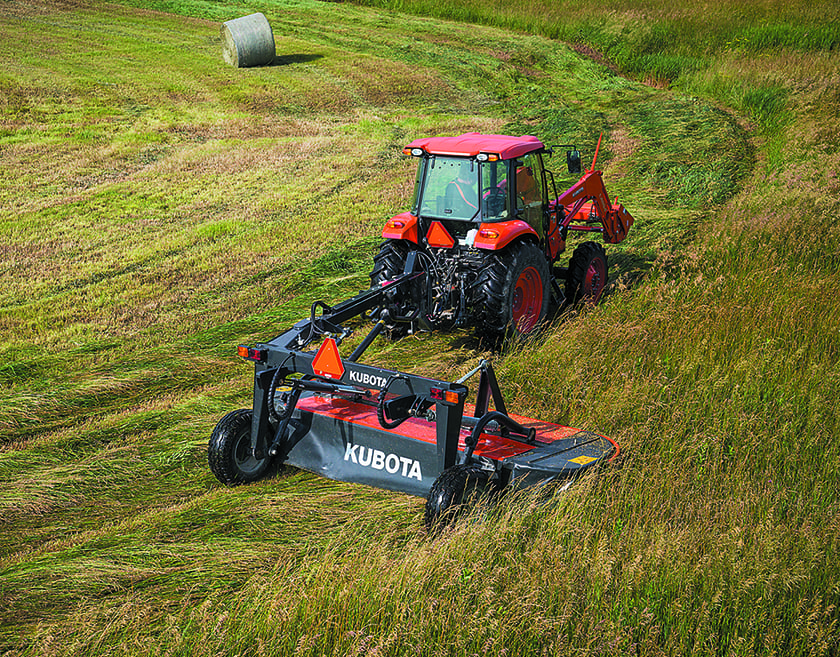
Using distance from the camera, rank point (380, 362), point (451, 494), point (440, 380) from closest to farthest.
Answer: point (451, 494), point (440, 380), point (380, 362)

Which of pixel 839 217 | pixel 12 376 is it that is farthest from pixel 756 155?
pixel 12 376

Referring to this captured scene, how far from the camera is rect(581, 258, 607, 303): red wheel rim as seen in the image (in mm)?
8953

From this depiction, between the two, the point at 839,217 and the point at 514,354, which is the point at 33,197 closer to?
the point at 514,354

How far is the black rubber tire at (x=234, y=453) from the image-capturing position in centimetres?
566

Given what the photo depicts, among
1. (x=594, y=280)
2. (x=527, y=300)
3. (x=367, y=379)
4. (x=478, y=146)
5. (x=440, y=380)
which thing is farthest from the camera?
(x=594, y=280)

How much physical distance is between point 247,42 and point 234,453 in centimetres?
1902

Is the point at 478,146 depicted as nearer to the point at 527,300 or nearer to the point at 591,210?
the point at 527,300

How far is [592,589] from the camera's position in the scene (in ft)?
13.1

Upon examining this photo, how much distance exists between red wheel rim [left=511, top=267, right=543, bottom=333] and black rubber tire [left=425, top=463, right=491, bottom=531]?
2910 mm

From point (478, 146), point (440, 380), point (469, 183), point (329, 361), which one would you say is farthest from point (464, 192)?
point (329, 361)

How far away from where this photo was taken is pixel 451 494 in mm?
4805

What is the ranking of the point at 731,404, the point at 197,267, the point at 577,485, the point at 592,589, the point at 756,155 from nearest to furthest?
1. the point at 592,589
2. the point at 577,485
3. the point at 731,404
4. the point at 197,267
5. the point at 756,155

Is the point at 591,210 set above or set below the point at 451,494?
above

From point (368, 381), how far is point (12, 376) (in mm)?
3900
